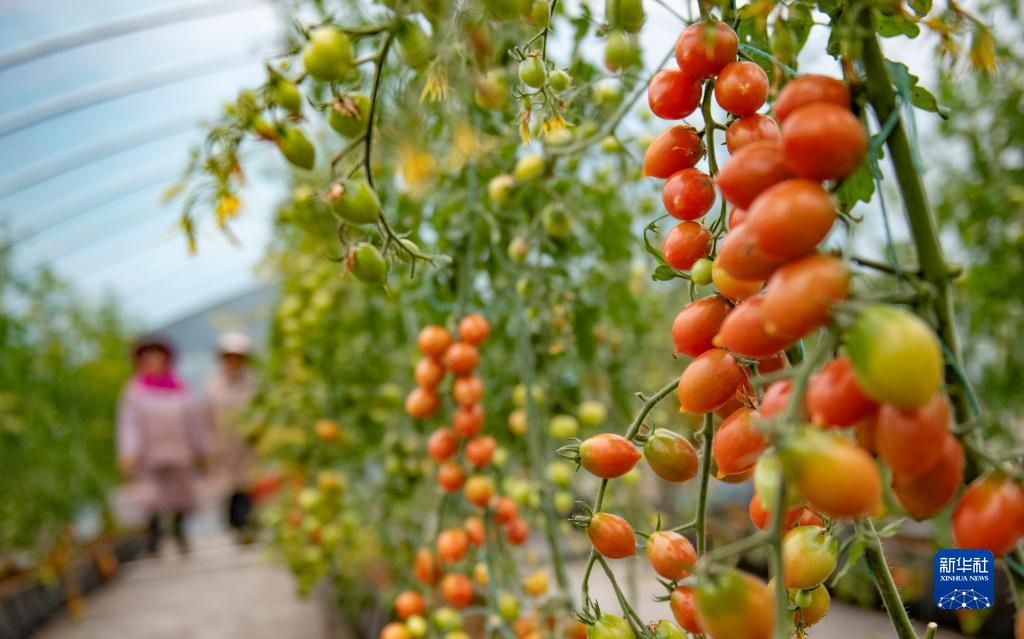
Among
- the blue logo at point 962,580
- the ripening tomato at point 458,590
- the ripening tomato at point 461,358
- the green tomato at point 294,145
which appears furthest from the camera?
the ripening tomato at point 458,590

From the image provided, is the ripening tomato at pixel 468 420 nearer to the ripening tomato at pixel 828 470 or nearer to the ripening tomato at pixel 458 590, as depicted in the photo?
the ripening tomato at pixel 458 590

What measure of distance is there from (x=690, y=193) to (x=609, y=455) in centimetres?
18

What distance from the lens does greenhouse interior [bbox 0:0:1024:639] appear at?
29 cm

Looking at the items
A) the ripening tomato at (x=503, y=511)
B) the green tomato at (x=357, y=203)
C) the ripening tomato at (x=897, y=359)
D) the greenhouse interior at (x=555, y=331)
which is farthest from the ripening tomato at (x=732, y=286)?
the ripening tomato at (x=503, y=511)

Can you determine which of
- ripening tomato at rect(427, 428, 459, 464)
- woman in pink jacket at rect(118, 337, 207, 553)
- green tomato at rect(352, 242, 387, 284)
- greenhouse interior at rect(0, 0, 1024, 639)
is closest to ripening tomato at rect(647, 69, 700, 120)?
greenhouse interior at rect(0, 0, 1024, 639)

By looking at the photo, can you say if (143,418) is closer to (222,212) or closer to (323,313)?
(323,313)

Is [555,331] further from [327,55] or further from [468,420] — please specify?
[327,55]

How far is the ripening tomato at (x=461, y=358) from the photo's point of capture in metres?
0.94

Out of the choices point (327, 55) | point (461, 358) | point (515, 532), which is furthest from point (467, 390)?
point (327, 55)

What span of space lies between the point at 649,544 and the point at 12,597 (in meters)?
3.20

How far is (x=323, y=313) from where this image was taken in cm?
170

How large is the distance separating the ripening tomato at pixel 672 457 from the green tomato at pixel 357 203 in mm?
240

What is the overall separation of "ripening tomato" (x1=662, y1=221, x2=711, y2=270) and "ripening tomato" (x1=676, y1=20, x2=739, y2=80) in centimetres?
10

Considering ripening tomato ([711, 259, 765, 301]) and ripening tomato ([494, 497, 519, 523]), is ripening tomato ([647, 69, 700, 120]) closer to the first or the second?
ripening tomato ([711, 259, 765, 301])
